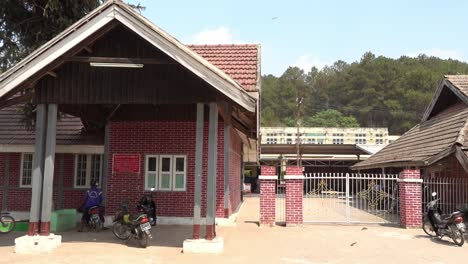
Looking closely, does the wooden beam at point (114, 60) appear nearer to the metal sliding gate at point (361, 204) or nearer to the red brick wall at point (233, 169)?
the red brick wall at point (233, 169)

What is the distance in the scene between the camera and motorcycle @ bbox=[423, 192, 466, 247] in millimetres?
11719

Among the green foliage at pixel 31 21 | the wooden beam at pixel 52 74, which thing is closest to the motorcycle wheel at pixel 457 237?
the wooden beam at pixel 52 74

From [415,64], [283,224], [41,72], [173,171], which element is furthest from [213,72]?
[415,64]

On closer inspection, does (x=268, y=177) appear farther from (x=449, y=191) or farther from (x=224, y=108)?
(x=449, y=191)

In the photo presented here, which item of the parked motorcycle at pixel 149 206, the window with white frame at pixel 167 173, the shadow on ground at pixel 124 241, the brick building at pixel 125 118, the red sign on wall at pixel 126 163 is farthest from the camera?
the window with white frame at pixel 167 173

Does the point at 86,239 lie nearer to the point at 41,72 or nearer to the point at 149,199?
the point at 149,199

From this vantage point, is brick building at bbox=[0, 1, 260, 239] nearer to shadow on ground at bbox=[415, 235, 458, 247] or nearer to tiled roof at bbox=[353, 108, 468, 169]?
shadow on ground at bbox=[415, 235, 458, 247]

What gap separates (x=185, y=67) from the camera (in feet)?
31.9

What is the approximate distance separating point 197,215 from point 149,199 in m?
4.53

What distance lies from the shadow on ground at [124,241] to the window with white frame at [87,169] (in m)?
3.20

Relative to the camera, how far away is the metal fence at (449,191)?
49.7 feet

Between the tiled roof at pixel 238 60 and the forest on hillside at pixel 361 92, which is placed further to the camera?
the forest on hillside at pixel 361 92

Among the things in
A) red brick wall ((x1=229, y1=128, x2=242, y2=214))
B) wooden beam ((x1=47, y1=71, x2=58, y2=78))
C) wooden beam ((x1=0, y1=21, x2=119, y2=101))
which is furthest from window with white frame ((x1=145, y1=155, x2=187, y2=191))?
wooden beam ((x1=0, y1=21, x2=119, y2=101))

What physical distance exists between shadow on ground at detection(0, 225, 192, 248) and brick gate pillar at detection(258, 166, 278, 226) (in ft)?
7.75
